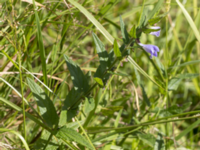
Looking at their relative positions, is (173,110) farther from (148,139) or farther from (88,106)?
(88,106)

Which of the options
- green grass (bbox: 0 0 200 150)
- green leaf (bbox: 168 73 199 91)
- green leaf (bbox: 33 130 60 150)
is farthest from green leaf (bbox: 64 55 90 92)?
green leaf (bbox: 168 73 199 91)

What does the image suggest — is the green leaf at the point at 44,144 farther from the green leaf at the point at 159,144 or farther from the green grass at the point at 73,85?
the green leaf at the point at 159,144

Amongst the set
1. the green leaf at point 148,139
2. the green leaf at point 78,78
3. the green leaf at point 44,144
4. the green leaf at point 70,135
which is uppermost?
the green leaf at point 78,78

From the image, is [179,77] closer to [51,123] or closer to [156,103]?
[156,103]

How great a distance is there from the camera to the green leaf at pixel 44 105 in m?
1.07

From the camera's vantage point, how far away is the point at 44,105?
1.08m

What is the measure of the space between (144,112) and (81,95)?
660 mm

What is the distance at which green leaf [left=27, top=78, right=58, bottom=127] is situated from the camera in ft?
3.50

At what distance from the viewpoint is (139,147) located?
57.1 inches

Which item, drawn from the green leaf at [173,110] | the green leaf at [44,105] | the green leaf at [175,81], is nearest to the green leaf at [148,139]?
the green leaf at [173,110]

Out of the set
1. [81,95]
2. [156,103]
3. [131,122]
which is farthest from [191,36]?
[81,95]

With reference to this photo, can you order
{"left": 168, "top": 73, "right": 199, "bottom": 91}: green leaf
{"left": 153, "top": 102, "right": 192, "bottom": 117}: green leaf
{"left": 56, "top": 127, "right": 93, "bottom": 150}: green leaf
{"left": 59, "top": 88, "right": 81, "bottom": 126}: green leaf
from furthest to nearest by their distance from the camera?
{"left": 168, "top": 73, "right": 199, "bottom": 91}: green leaf < {"left": 153, "top": 102, "right": 192, "bottom": 117}: green leaf < {"left": 59, "top": 88, "right": 81, "bottom": 126}: green leaf < {"left": 56, "top": 127, "right": 93, "bottom": 150}: green leaf

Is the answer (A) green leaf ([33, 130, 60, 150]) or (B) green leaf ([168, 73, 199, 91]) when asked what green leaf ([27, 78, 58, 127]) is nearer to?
(A) green leaf ([33, 130, 60, 150])

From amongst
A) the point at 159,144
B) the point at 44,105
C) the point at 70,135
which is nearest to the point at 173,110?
the point at 159,144
